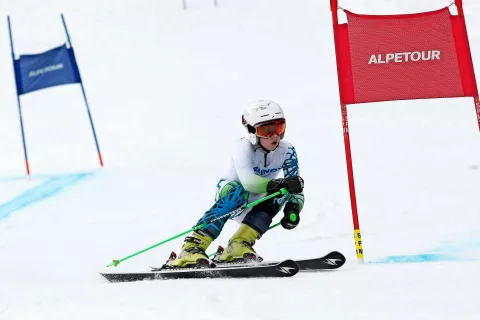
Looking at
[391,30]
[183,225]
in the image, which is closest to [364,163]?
[183,225]

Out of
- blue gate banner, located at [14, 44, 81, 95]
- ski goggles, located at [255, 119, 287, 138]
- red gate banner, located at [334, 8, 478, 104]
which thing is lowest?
ski goggles, located at [255, 119, 287, 138]

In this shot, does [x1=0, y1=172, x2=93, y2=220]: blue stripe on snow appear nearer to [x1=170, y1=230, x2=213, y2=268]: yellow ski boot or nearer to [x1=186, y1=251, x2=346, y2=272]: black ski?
[x1=170, y1=230, x2=213, y2=268]: yellow ski boot

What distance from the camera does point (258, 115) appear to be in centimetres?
574

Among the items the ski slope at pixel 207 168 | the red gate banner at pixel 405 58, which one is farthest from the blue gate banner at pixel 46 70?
the red gate banner at pixel 405 58

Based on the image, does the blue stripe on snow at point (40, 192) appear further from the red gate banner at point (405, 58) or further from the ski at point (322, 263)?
the red gate banner at point (405, 58)

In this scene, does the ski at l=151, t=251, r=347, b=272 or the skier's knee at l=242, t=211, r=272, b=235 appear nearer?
the ski at l=151, t=251, r=347, b=272

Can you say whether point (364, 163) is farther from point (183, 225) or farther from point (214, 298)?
point (214, 298)

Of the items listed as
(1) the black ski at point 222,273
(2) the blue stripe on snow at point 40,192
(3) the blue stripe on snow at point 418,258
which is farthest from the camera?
(2) the blue stripe on snow at point 40,192

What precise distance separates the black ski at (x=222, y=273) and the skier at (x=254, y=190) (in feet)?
0.40

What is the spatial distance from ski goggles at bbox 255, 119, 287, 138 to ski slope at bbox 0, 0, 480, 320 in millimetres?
1068

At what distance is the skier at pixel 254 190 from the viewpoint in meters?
5.78

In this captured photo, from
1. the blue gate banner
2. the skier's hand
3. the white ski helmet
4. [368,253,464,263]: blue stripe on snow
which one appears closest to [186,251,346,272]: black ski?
the skier's hand

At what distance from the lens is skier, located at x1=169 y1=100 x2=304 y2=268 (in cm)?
578

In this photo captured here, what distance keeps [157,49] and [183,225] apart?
12.2 meters
